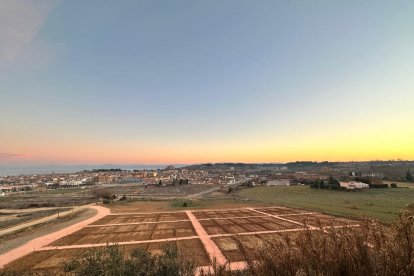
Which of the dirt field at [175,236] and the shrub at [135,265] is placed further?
the dirt field at [175,236]

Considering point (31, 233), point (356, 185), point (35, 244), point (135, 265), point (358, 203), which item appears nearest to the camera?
point (135, 265)

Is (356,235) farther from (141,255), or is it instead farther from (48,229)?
(48,229)

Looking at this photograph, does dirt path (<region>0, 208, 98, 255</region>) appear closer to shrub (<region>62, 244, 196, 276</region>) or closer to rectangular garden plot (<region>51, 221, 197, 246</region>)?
rectangular garden plot (<region>51, 221, 197, 246</region>)

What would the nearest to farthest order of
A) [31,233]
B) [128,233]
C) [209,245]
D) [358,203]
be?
[209,245], [128,233], [31,233], [358,203]

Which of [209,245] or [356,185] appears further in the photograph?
[356,185]

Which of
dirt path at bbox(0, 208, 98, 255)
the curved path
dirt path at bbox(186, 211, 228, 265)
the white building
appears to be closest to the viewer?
dirt path at bbox(186, 211, 228, 265)

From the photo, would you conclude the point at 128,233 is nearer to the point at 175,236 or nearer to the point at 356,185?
the point at 175,236

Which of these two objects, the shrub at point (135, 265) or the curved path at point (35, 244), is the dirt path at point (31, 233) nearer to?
the curved path at point (35, 244)

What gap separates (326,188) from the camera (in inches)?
4535

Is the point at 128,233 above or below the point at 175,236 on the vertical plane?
below

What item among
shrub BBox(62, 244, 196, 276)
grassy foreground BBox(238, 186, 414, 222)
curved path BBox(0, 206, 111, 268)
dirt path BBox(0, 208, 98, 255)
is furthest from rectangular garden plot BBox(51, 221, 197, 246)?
shrub BBox(62, 244, 196, 276)

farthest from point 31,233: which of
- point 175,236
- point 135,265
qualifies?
point 135,265

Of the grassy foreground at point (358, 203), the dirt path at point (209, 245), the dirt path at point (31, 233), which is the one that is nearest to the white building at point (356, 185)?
the grassy foreground at point (358, 203)

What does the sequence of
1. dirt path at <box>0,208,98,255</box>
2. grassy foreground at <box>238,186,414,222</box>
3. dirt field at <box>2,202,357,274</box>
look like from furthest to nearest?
grassy foreground at <box>238,186,414,222</box>, dirt path at <box>0,208,98,255</box>, dirt field at <box>2,202,357,274</box>
